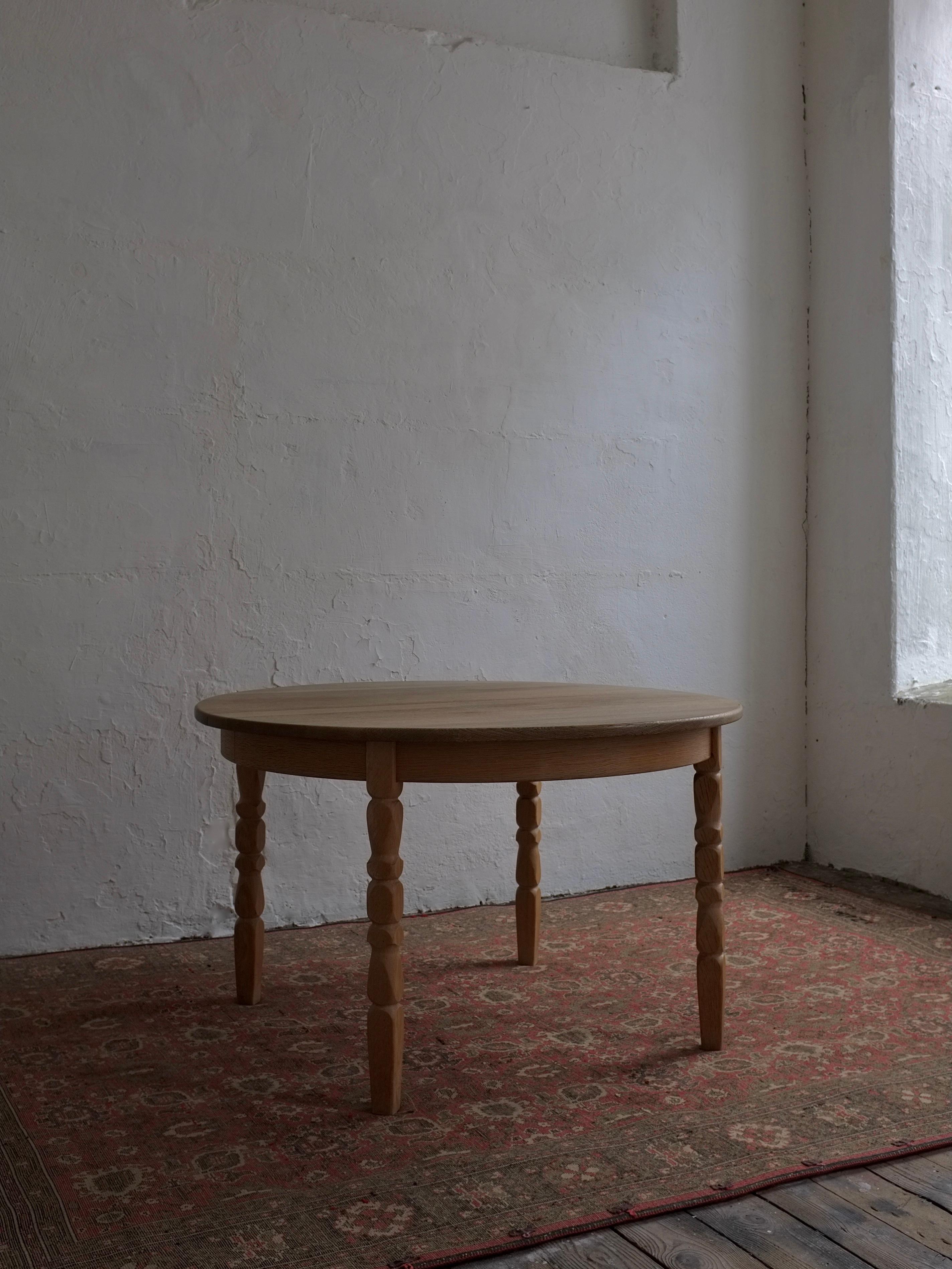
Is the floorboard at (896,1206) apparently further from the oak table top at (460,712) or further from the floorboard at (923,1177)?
the oak table top at (460,712)

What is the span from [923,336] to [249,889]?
2736 mm

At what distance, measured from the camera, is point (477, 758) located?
84.7 inches

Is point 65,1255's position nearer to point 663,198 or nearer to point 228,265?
point 228,265

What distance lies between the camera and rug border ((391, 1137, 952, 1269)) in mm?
1687

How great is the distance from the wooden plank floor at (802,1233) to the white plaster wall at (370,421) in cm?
181

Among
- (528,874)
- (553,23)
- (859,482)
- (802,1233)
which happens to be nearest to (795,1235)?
(802,1233)

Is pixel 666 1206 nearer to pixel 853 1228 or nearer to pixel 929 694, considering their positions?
pixel 853 1228

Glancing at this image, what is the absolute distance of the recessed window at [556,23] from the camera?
360 cm

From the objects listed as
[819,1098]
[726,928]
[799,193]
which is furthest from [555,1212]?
[799,193]

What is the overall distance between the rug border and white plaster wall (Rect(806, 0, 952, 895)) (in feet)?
6.05

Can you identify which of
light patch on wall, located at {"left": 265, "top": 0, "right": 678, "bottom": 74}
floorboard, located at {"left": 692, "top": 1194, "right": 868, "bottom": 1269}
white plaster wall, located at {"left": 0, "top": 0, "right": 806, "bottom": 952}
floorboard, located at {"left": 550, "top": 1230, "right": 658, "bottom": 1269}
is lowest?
floorboard, located at {"left": 550, "top": 1230, "right": 658, "bottom": 1269}

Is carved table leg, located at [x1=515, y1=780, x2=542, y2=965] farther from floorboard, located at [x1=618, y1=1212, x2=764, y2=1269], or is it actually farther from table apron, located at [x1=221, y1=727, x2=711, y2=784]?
floorboard, located at [x1=618, y1=1212, x2=764, y2=1269]

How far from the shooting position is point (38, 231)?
3121 mm

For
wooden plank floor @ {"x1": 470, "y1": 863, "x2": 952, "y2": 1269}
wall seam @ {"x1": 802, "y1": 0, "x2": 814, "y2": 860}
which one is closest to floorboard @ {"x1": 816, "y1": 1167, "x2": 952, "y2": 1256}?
wooden plank floor @ {"x1": 470, "y1": 863, "x2": 952, "y2": 1269}
